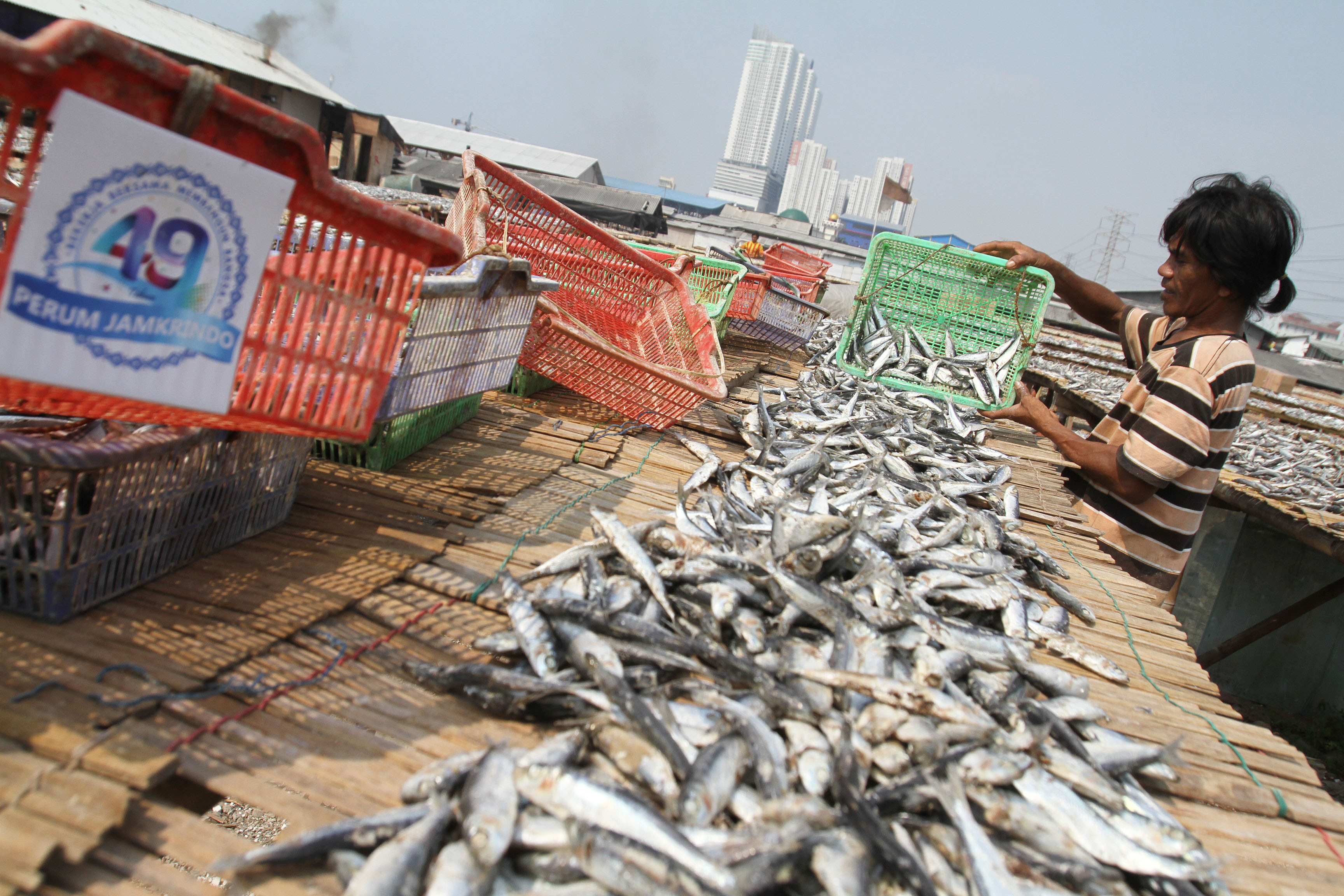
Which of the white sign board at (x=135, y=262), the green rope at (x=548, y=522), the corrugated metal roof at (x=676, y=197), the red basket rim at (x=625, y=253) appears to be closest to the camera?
the white sign board at (x=135, y=262)

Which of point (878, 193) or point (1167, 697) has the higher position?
point (878, 193)

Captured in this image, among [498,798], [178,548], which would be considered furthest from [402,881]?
[178,548]

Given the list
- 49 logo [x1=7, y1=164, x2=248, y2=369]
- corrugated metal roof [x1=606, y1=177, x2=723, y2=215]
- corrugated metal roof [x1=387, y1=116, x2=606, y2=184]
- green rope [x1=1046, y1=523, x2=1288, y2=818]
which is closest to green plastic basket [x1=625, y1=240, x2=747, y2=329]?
green rope [x1=1046, y1=523, x2=1288, y2=818]

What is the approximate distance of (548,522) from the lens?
152 inches

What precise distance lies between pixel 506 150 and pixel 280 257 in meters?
51.8

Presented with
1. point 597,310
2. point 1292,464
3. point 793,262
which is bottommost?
point 597,310

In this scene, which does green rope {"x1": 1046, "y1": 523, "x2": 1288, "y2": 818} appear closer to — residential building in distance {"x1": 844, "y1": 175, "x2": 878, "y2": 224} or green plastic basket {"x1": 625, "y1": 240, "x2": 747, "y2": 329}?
green plastic basket {"x1": 625, "y1": 240, "x2": 747, "y2": 329}

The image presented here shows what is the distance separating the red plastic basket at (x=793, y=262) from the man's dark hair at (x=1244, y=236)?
1436cm

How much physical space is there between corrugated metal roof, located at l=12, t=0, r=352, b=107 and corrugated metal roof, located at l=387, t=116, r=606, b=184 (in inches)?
559

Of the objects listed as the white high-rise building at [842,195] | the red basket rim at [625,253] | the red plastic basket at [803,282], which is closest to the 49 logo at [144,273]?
the red basket rim at [625,253]

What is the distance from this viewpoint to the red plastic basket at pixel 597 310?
5395 millimetres

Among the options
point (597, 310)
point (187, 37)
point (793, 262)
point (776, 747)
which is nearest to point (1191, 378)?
point (776, 747)

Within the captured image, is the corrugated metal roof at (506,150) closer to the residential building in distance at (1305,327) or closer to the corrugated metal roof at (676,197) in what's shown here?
the corrugated metal roof at (676,197)

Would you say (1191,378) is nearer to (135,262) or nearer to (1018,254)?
(1018,254)
